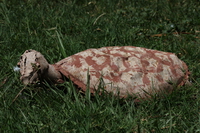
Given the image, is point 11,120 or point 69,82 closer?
point 11,120

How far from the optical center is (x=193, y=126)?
188cm

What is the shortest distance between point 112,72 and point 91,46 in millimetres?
907

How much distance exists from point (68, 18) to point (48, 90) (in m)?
1.73

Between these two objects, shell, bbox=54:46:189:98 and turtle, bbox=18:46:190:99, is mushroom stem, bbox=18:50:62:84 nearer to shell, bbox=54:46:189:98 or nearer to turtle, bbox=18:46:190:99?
turtle, bbox=18:46:190:99

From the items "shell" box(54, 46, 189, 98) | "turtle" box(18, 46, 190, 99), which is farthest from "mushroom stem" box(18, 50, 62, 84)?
"shell" box(54, 46, 189, 98)

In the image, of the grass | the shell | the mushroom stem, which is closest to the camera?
the grass

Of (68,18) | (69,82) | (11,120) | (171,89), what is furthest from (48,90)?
(68,18)

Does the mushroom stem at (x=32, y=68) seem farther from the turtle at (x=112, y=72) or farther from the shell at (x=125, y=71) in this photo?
the shell at (x=125, y=71)

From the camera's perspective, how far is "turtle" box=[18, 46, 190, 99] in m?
2.13

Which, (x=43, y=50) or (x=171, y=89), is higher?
(x=43, y=50)

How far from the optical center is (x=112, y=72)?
2.28 m

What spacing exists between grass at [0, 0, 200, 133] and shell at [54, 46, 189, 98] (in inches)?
2.9

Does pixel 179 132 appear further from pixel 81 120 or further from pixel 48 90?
pixel 48 90

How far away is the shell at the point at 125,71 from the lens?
223 cm
